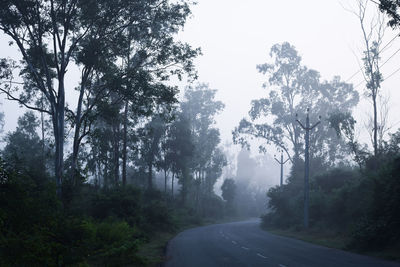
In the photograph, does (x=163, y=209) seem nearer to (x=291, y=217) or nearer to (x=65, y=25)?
(x=291, y=217)

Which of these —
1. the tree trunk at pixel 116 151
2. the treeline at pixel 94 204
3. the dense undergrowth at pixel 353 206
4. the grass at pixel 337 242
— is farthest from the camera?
the tree trunk at pixel 116 151

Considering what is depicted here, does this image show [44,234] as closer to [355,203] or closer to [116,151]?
[355,203]

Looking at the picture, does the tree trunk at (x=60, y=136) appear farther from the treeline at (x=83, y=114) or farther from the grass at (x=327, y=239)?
the grass at (x=327, y=239)

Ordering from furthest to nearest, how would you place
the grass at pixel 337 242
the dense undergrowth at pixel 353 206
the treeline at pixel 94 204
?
the dense undergrowth at pixel 353 206, the grass at pixel 337 242, the treeline at pixel 94 204

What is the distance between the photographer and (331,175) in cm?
3878

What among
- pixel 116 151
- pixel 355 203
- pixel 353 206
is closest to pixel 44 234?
pixel 355 203

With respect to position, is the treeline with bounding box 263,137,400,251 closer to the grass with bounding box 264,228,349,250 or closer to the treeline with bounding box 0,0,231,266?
the grass with bounding box 264,228,349,250

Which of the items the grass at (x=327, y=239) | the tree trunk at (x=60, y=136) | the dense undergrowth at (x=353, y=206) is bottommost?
the grass at (x=327, y=239)

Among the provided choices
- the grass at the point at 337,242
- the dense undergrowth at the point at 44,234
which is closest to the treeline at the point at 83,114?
the dense undergrowth at the point at 44,234

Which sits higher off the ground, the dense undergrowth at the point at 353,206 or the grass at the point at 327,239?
the dense undergrowth at the point at 353,206

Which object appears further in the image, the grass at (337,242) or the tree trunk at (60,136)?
the tree trunk at (60,136)

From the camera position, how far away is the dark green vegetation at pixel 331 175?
20844mm

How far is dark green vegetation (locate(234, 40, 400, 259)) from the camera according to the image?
68.4ft

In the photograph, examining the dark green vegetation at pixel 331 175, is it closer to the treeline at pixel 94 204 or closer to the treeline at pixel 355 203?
the treeline at pixel 355 203
